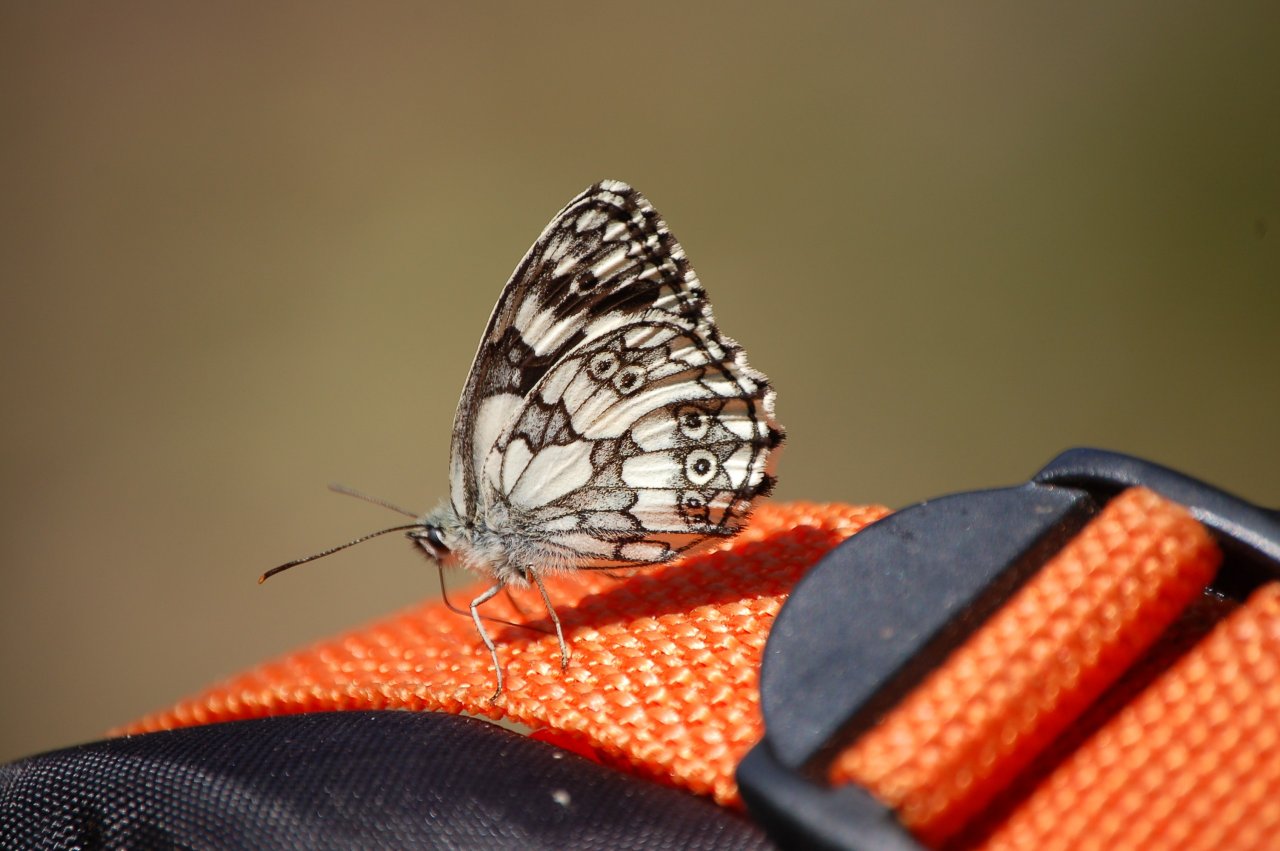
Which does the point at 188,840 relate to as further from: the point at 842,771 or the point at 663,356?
the point at 663,356

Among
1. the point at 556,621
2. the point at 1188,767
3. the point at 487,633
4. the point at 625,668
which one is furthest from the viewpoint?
the point at 487,633

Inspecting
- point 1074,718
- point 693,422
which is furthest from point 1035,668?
point 693,422

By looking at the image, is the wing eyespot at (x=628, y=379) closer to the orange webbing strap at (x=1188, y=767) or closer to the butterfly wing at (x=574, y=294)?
the butterfly wing at (x=574, y=294)

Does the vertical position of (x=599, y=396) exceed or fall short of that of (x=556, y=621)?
it exceeds it

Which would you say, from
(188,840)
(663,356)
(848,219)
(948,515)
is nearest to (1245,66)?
(848,219)

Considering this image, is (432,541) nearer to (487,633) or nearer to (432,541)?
(432,541)

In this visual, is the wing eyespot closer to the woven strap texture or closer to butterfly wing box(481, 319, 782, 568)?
butterfly wing box(481, 319, 782, 568)

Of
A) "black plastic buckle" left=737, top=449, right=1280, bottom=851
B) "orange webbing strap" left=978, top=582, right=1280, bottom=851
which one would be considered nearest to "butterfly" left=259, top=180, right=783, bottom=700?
"black plastic buckle" left=737, top=449, right=1280, bottom=851
